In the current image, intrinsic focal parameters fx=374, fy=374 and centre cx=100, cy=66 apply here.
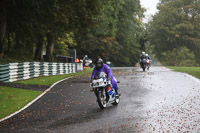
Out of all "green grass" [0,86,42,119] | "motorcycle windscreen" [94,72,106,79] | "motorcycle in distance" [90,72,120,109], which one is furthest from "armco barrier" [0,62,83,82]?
"motorcycle in distance" [90,72,120,109]

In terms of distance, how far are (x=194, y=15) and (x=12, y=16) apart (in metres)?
54.2

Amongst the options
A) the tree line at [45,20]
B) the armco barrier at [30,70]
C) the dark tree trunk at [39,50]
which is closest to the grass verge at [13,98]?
the armco barrier at [30,70]

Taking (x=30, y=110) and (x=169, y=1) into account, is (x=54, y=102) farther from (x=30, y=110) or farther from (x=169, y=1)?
(x=169, y=1)

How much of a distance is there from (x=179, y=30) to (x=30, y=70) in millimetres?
57344

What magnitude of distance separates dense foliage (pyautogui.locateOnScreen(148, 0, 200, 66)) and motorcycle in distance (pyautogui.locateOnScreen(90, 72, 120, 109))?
6360cm

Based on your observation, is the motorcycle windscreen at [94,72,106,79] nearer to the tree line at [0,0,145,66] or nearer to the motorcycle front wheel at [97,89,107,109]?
the motorcycle front wheel at [97,89,107,109]

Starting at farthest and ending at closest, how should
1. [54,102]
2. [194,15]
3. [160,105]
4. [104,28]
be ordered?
[194,15], [104,28], [54,102], [160,105]

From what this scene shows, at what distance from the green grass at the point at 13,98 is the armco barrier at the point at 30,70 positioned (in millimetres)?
2829

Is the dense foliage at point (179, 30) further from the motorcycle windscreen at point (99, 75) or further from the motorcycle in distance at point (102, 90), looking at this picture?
the motorcycle windscreen at point (99, 75)

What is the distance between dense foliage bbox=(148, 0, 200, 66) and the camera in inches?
2987

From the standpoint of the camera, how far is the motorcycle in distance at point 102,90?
453 inches

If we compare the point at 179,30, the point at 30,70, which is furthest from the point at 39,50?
the point at 179,30

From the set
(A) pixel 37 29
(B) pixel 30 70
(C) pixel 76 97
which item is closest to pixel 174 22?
(A) pixel 37 29

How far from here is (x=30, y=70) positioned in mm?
25406
